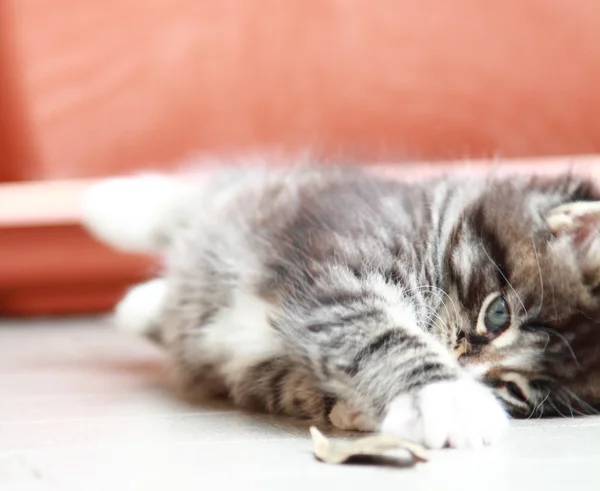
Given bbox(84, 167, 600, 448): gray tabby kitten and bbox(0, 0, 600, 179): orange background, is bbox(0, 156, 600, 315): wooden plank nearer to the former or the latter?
bbox(0, 0, 600, 179): orange background

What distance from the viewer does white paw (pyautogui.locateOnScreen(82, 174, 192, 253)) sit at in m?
2.35

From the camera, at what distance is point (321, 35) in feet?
9.99

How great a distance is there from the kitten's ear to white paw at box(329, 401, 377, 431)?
50 cm

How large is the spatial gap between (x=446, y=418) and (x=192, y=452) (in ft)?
1.21

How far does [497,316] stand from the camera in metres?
1.44

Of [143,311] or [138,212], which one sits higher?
[138,212]

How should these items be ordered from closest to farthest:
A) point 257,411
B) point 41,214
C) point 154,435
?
point 154,435
point 257,411
point 41,214

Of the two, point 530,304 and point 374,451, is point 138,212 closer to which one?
point 530,304

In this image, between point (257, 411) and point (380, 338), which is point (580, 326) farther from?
point (257, 411)

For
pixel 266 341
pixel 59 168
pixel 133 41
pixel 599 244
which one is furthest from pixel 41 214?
pixel 599 244

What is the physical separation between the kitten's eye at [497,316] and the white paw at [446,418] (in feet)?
0.60

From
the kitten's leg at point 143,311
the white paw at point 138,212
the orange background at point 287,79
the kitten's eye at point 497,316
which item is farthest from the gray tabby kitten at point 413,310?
the orange background at point 287,79

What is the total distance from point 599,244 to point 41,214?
6.09ft

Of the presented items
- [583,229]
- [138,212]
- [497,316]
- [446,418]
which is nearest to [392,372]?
[446,418]
